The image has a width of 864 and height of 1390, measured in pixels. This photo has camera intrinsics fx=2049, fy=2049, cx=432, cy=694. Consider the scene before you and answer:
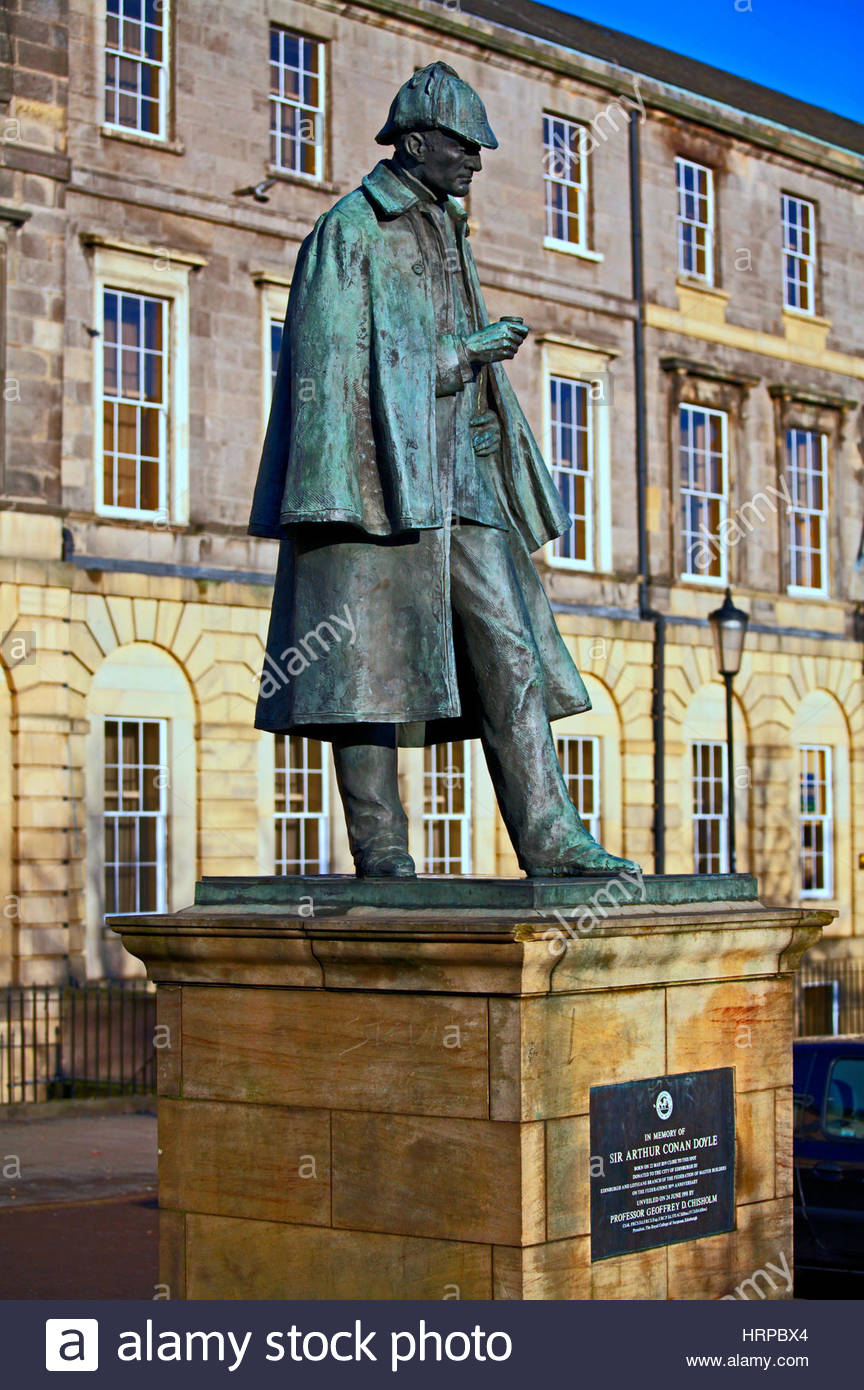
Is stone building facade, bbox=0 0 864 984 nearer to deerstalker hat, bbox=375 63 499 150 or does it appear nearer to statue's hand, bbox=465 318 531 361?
deerstalker hat, bbox=375 63 499 150

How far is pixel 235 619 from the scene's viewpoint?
82.8 feet

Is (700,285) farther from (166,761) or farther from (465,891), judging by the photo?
(465,891)

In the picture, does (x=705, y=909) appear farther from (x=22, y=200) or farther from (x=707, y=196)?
(x=707, y=196)

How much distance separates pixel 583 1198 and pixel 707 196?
28507mm

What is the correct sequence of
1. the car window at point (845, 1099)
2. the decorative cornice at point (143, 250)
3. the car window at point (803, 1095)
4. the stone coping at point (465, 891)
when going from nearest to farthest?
1. the stone coping at point (465, 891)
2. the car window at point (845, 1099)
3. the car window at point (803, 1095)
4. the decorative cornice at point (143, 250)

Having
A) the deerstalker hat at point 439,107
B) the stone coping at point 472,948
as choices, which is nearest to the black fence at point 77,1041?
the stone coping at point 472,948

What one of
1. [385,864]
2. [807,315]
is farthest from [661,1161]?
[807,315]

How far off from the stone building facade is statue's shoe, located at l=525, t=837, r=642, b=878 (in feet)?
54.6

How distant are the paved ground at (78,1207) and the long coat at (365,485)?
203 inches

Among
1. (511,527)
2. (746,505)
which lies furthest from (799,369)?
(511,527)

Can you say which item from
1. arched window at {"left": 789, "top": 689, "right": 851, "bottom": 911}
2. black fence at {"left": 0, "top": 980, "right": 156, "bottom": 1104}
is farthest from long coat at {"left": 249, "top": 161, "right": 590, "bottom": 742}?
arched window at {"left": 789, "top": 689, "right": 851, "bottom": 911}

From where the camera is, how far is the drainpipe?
30.7 metres

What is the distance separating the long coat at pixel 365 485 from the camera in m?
6.75

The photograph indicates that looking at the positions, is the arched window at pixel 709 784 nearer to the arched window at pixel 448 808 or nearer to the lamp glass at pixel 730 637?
the arched window at pixel 448 808
